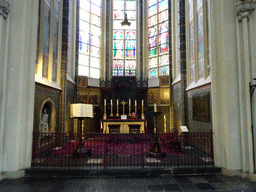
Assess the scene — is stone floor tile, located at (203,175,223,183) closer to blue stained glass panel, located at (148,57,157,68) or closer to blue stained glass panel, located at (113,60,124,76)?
blue stained glass panel, located at (148,57,157,68)

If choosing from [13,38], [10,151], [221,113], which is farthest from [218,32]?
[10,151]

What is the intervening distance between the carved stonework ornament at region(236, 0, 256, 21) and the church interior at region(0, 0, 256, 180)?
2 cm

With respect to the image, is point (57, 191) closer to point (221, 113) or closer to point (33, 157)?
point (33, 157)

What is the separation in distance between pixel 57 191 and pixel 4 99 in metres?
2.83

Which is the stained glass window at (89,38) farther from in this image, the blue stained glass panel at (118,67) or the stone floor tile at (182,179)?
the stone floor tile at (182,179)

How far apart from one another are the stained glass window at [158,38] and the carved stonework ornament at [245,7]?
24.2ft

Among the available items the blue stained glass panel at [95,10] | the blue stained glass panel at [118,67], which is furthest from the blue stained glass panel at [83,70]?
the blue stained glass panel at [95,10]

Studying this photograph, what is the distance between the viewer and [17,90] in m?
5.03

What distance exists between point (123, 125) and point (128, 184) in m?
6.00

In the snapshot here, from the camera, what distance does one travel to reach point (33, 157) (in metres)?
5.35

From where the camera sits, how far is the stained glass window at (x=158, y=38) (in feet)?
41.5

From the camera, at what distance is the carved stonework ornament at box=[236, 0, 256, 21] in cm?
500

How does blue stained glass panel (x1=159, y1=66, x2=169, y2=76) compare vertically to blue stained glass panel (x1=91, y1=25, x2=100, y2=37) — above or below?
below

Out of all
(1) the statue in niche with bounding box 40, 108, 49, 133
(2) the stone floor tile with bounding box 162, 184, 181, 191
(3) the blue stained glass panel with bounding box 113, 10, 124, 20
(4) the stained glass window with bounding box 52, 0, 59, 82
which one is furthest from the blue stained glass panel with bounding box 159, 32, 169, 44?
(2) the stone floor tile with bounding box 162, 184, 181, 191
